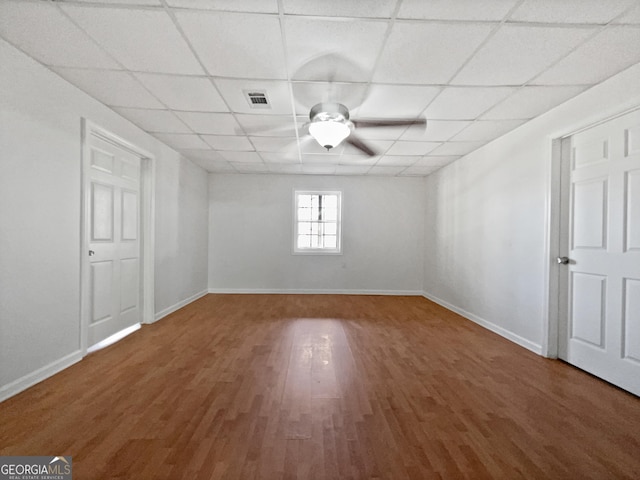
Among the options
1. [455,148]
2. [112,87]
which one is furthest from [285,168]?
[112,87]

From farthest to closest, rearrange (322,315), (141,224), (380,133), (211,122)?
1. (322,315)
2. (141,224)
3. (380,133)
4. (211,122)

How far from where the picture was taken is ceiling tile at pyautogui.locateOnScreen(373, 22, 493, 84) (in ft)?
6.77

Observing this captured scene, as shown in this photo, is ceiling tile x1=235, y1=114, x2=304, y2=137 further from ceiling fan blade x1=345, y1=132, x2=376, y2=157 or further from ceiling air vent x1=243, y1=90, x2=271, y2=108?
ceiling fan blade x1=345, y1=132, x2=376, y2=157

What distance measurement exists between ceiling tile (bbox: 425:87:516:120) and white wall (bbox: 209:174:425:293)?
336cm

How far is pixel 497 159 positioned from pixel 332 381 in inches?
139

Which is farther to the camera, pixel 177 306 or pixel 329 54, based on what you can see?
pixel 177 306

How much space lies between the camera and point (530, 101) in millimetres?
3025

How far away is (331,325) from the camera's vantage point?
4312 millimetres

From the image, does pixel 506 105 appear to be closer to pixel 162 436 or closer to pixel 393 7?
pixel 393 7

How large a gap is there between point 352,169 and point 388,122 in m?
2.83

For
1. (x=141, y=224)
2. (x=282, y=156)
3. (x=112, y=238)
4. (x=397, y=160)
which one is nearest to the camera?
(x=112, y=238)

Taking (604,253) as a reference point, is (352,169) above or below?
above

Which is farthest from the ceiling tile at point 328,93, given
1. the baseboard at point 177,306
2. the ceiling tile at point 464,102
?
the baseboard at point 177,306

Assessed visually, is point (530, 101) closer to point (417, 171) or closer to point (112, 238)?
point (417, 171)
